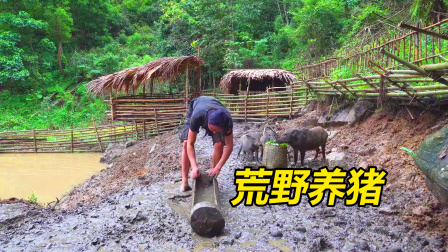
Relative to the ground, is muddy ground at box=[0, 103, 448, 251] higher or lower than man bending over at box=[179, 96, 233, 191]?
lower

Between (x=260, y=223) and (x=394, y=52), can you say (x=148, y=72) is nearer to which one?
(x=394, y=52)

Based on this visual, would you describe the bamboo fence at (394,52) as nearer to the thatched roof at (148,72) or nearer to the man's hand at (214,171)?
the man's hand at (214,171)

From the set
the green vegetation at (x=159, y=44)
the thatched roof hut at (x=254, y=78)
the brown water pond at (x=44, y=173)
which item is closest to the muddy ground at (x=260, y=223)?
the brown water pond at (x=44, y=173)

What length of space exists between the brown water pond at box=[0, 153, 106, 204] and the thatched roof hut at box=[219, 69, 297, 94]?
22.2ft

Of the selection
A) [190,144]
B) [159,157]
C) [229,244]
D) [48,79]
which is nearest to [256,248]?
[229,244]

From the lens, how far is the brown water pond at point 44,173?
867 centimetres

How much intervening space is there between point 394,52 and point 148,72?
8.31 meters

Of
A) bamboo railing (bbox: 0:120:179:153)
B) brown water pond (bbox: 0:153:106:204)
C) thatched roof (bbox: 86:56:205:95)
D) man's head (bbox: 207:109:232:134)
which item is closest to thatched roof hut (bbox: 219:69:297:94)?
thatched roof (bbox: 86:56:205:95)

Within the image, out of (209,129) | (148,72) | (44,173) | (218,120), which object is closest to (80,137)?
(44,173)

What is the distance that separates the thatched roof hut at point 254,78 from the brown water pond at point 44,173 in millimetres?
6758

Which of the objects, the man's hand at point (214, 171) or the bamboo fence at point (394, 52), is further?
the bamboo fence at point (394, 52)

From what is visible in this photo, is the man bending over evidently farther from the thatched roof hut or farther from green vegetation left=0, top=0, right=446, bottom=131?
green vegetation left=0, top=0, right=446, bottom=131

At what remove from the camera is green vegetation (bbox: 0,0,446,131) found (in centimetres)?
1691

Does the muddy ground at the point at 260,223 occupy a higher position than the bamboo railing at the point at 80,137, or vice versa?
the muddy ground at the point at 260,223
